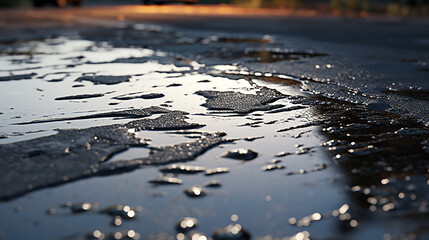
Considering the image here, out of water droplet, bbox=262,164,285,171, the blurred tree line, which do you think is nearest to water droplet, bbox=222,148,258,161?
water droplet, bbox=262,164,285,171

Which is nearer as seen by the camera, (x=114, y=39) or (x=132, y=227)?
(x=132, y=227)

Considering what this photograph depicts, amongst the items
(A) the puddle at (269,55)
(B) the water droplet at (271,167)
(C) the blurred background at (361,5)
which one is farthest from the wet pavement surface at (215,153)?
(C) the blurred background at (361,5)

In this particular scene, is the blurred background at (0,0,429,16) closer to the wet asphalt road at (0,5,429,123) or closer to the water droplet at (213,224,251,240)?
the wet asphalt road at (0,5,429,123)

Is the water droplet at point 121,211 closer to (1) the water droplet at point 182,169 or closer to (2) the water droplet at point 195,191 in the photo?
(2) the water droplet at point 195,191

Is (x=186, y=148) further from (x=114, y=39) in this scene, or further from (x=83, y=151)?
(x=114, y=39)

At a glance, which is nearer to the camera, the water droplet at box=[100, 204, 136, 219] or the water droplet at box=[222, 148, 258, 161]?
the water droplet at box=[100, 204, 136, 219]

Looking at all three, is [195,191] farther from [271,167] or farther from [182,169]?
[271,167]

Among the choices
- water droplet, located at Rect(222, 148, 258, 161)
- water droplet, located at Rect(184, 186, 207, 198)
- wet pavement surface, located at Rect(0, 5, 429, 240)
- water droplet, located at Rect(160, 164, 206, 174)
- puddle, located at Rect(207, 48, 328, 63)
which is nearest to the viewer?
wet pavement surface, located at Rect(0, 5, 429, 240)

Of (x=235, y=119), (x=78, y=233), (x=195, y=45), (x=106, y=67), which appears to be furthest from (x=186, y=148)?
(x=195, y=45)

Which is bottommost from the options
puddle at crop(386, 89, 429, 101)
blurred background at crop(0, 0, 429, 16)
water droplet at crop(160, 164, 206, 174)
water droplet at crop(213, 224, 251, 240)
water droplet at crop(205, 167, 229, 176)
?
blurred background at crop(0, 0, 429, 16)
